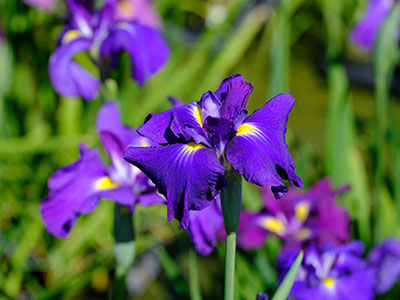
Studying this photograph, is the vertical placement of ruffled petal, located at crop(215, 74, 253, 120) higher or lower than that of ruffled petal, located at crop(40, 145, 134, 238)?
higher

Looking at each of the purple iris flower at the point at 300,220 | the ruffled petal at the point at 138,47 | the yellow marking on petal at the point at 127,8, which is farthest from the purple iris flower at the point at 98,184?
the yellow marking on petal at the point at 127,8

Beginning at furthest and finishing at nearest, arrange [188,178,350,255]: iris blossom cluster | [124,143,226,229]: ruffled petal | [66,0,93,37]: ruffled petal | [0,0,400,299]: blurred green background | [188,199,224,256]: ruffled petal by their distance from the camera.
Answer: [0,0,400,299]: blurred green background, [66,0,93,37]: ruffled petal, [188,178,350,255]: iris blossom cluster, [188,199,224,256]: ruffled petal, [124,143,226,229]: ruffled petal

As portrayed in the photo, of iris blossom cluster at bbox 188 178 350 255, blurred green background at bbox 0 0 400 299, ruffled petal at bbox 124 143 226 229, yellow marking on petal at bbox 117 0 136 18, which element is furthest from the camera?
yellow marking on petal at bbox 117 0 136 18

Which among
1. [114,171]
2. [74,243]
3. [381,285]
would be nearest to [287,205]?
[381,285]

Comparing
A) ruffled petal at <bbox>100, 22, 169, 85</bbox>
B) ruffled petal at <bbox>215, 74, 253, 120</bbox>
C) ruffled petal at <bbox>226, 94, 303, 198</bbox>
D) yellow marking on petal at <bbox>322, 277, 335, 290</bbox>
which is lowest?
yellow marking on petal at <bbox>322, 277, 335, 290</bbox>

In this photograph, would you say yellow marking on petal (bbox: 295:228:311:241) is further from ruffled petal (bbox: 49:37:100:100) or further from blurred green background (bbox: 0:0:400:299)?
ruffled petal (bbox: 49:37:100:100)

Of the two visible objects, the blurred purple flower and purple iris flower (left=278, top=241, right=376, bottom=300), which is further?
the blurred purple flower

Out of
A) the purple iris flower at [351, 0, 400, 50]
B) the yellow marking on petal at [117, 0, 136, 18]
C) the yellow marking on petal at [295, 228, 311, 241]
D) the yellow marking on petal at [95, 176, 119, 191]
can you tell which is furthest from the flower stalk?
the yellow marking on petal at [117, 0, 136, 18]
